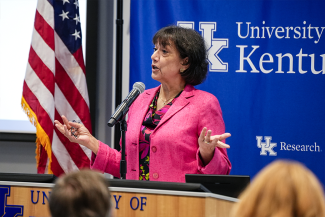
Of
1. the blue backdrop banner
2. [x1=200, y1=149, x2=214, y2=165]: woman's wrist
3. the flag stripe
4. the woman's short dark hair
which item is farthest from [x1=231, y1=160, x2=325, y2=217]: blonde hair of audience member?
the flag stripe

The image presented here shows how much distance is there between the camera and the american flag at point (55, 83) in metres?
3.43

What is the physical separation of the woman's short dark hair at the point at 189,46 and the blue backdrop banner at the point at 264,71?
3.78 ft

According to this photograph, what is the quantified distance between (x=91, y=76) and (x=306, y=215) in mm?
3272

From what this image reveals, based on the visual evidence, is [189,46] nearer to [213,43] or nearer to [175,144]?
[175,144]

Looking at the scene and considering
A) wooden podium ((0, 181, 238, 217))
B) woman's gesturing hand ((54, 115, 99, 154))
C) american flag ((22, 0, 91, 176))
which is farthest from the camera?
american flag ((22, 0, 91, 176))

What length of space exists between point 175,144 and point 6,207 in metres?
0.96

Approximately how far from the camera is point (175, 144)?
2240 millimetres

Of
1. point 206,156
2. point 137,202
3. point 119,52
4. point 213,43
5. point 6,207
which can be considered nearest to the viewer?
point 137,202

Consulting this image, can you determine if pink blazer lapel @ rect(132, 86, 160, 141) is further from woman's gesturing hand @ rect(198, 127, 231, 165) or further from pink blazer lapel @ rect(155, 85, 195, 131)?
woman's gesturing hand @ rect(198, 127, 231, 165)

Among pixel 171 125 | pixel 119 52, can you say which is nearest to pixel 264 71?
pixel 119 52

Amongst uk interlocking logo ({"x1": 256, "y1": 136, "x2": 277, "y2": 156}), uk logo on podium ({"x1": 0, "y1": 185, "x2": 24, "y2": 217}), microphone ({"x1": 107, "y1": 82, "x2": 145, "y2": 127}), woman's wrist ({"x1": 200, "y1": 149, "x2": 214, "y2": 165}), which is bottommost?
uk logo on podium ({"x1": 0, "y1": 185, "x2": 24, "y2": 217})

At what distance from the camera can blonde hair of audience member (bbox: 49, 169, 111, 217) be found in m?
1.01

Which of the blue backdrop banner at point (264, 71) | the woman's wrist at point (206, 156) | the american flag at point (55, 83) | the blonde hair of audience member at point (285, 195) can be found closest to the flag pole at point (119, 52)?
the blue backdrop banner at point (264, 71)

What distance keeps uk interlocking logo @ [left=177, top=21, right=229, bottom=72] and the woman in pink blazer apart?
3.64 ft
